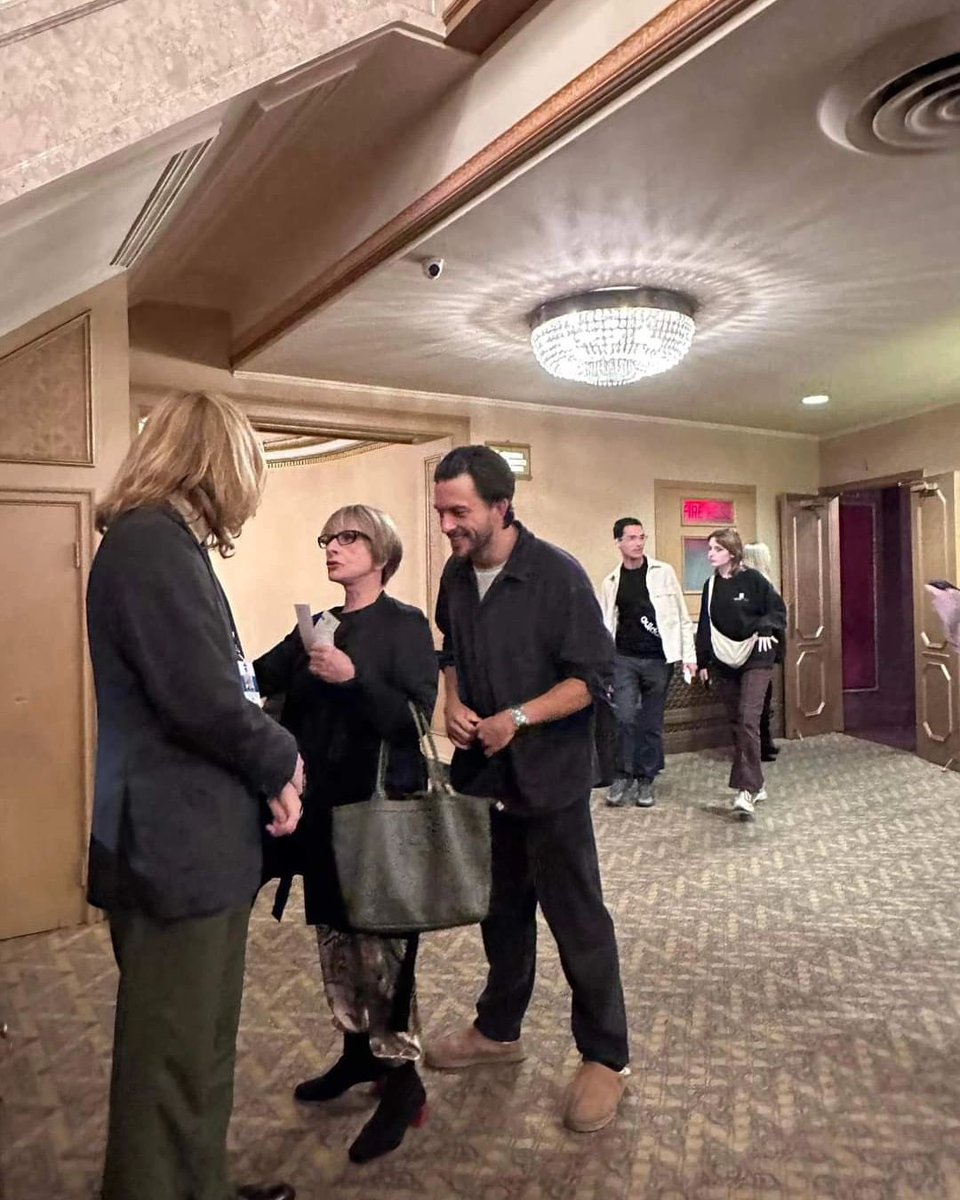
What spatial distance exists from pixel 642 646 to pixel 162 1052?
13.8 ft

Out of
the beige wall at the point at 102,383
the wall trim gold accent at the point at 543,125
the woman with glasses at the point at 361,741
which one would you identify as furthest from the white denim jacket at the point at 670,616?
the woman with glasses at the point at 361,741

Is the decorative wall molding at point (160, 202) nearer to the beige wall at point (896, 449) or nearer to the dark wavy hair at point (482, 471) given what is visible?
the dark wavy hair at point (482, 471)

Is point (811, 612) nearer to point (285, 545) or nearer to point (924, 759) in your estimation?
point (924, 759)

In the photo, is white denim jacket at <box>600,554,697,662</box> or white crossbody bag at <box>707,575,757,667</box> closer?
white crossbody bag at <box>707,575,757,667</box>

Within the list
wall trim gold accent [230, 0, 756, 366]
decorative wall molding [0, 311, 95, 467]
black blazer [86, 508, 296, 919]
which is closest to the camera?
black blazer [86, 508, 296, 919]

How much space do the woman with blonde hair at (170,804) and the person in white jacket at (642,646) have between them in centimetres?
390

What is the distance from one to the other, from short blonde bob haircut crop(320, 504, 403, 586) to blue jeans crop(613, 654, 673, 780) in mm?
3416

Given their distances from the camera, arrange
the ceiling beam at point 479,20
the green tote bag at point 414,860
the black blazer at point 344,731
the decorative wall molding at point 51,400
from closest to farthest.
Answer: the green tote bag at point 414,860
the black blazer at point 344,731
the ceiling beam at point 479,20
the decorative wall molding at point 51,400

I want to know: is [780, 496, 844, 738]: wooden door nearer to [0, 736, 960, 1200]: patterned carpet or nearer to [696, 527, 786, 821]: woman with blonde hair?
[696, 527, 786, 821]: woman with blonde hair

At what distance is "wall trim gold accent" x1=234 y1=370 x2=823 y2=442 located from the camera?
5.01 metres

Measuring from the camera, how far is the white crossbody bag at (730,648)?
480 cm

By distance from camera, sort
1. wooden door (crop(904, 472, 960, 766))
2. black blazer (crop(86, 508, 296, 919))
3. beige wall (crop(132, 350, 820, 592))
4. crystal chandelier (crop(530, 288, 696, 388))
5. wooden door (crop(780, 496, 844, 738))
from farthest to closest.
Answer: wooden door (crop(780, 496, 844, 738))
wooden door (crop(904, 472, 960, 766))
beige wall (crop(132, 350, 820, 592))
crystal chandelier (crop(530, 288, 696, 388))
black blazer (crop(86, 508, 296, 919))

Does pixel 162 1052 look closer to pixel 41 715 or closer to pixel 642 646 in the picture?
pixel 41 715

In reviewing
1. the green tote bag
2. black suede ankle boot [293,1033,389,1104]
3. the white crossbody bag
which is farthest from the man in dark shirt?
the white crossbody bag
